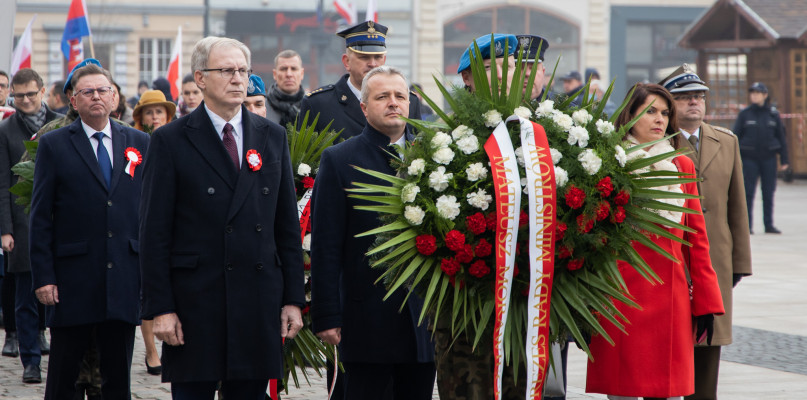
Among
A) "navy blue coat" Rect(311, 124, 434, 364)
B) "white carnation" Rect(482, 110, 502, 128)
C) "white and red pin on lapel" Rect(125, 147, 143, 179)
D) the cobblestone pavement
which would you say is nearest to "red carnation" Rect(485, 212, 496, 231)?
"white carnation" Rect(482, 110, 502, 128)

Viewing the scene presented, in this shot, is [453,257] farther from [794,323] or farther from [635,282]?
[794,323]

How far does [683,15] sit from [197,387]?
4274 cm

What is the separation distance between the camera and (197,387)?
450 centimetres

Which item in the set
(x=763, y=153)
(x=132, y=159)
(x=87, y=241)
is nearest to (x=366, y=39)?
(x=132, y=159)

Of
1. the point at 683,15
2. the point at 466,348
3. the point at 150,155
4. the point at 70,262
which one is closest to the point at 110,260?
the point at 70,262

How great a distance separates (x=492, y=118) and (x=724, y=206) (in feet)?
7.58

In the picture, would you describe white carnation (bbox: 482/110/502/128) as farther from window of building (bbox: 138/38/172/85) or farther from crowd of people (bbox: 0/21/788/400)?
window of building (bbox: 138/38/172/85)

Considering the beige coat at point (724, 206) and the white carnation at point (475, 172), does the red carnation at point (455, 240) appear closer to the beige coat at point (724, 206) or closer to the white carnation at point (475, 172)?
the white carnation at point (475, 172)

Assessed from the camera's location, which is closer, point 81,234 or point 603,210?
point 603,210

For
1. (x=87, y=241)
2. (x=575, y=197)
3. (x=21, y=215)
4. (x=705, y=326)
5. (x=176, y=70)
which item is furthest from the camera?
(x=176, y=70)

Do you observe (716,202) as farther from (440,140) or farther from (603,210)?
(440,140)

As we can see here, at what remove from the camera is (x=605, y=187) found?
13.5 ft

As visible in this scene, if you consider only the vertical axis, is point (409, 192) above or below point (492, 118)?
below

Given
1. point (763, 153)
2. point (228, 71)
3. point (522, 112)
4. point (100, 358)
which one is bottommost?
point (100, 358)
